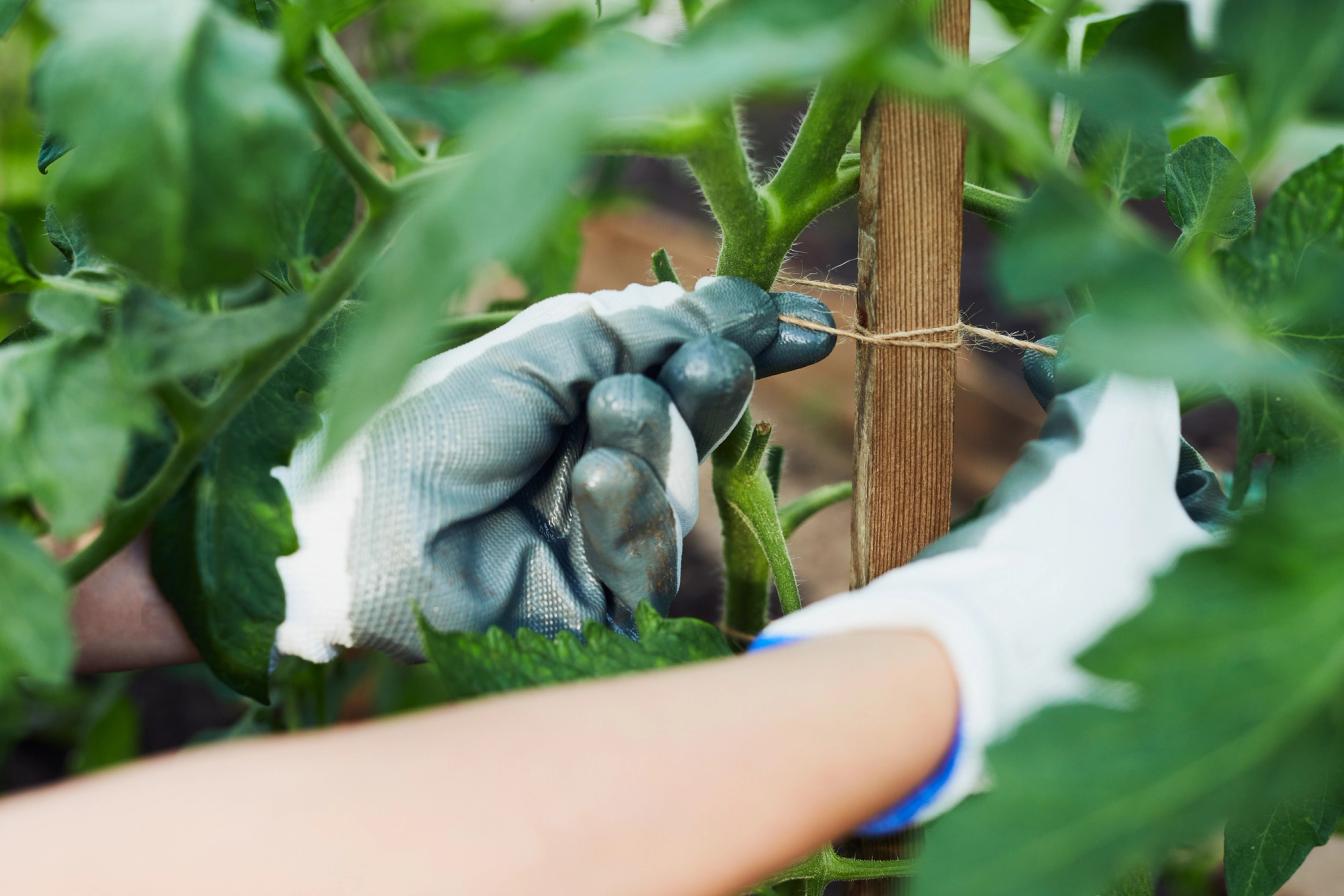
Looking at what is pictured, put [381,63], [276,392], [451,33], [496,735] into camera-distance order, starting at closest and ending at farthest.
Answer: [496,735], [276,392], [451,33], [381,63]

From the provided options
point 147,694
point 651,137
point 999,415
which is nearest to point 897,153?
point 651,137

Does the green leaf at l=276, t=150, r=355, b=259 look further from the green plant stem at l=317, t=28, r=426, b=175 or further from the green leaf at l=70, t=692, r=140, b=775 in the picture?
the green leaf at l=70, t=692, r=140, b=775

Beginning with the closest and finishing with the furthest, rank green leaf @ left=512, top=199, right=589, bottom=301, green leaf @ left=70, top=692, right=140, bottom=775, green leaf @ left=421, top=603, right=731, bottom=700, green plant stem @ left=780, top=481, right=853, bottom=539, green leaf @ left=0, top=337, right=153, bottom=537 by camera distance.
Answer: green leaf @ left=0, top=337, right=153, bottom=537
green leaf @ left=421, top=603, right=731, bottom=700
green plant stem @ left=780, top=481, right=853, bottom=539
green leaf @ left=512, top=199, right=589, bottom=301
green leaf @ left=70, top=692, right=140, bottom=775

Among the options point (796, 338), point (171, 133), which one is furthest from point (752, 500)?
point (171, 133)

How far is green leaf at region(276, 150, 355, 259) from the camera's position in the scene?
0.59m

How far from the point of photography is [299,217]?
59cm

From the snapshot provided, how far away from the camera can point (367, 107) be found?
0.49 meters

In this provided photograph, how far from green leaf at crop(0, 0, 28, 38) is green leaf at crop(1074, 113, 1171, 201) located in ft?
1.70

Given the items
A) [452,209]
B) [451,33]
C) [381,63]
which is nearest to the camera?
[452,209]

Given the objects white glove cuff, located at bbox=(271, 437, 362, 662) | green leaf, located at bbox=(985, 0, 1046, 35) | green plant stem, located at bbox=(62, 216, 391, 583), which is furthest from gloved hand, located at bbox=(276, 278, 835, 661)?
green leaf, located at bbox=(985, 0, 1046, 35)

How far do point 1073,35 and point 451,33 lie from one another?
2.25 feet

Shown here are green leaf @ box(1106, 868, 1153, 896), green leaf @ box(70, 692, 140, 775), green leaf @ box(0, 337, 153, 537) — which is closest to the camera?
green leaf @ box(0, 337, 153, 537)

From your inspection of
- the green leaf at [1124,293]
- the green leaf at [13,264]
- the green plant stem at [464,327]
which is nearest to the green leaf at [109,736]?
the green plant stem at [464,327]

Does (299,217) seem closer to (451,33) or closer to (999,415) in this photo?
(451,33)
